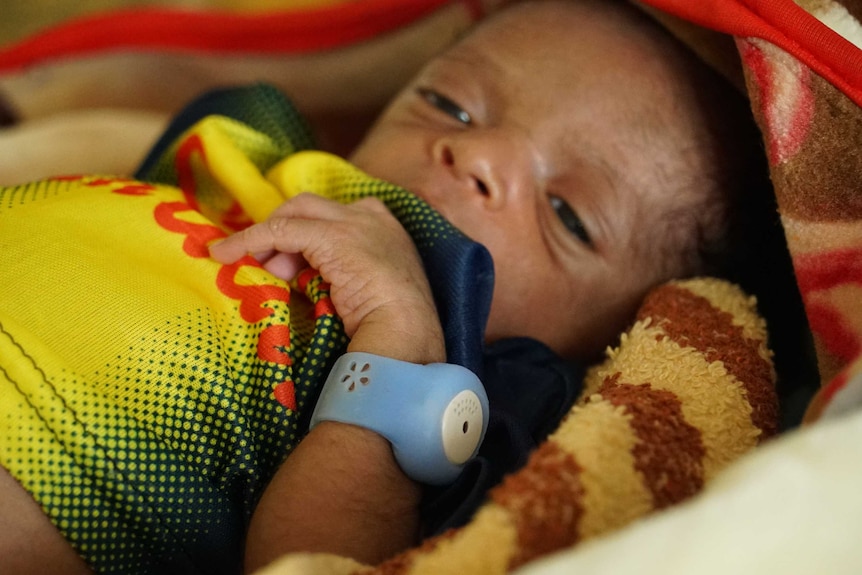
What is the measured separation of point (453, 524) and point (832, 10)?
651 millimetres

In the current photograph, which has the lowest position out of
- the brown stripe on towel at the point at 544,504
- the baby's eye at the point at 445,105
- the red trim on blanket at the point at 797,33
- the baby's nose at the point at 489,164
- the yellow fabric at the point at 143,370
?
the yellow fabric at the point at 143,370

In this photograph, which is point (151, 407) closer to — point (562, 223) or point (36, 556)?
point (36, 556)

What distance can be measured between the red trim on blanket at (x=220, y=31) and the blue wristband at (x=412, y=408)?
3.24ft

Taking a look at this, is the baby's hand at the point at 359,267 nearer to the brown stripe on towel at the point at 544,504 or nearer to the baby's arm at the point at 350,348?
the baby's arm at the point at 350,348

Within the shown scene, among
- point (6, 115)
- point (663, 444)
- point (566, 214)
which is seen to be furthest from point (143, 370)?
point (6, 115)

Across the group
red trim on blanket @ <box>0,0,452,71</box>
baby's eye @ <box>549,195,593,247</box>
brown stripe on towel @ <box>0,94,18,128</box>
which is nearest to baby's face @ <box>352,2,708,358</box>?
baby's eye @ <box>549,195,593,247</box>

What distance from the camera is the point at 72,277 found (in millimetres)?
783

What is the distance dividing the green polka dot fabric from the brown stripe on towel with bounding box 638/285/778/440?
22 cm

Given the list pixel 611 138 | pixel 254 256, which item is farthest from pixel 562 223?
pixel 254 256

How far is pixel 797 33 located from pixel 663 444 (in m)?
0.47

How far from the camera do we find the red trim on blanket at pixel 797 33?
0.78 metres

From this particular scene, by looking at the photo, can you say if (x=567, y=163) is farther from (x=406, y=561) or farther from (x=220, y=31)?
(x=220, y=31)

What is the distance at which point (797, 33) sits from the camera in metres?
0.81

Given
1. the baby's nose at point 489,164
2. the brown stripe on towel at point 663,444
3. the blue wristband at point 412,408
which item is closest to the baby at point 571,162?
the baby's nose at point 489,164
